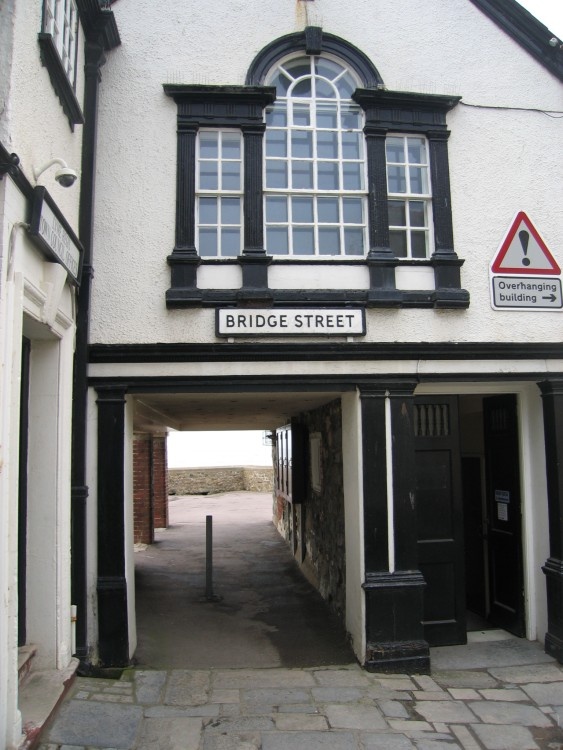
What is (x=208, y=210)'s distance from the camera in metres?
6.66

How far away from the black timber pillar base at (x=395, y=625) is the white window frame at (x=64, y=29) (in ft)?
17.5

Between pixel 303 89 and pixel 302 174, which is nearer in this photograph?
pixel 302 174

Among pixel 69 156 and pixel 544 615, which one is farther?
pixel 544 615

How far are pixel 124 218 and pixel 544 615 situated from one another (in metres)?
6.08

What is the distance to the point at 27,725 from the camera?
430cm

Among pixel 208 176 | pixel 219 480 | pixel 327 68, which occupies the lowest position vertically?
pixel 219 480

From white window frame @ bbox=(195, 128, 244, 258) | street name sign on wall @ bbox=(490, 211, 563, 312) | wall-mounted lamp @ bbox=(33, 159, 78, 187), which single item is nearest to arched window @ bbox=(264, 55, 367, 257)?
white window frame @ bbox=(195, 128, 244, 258)

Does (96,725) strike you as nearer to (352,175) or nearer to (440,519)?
(440,519)


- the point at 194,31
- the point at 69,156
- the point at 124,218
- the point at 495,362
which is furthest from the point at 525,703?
the point at 194,31

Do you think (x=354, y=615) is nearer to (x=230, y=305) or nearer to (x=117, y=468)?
(x=117, y=468)

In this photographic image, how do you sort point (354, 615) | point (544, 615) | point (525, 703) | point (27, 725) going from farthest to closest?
point (544, 615) < point (354, 615) < point (525, 703) < point (27, 725)

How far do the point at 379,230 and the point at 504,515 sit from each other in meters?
3.64

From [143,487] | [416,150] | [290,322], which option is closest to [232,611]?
[290,322]

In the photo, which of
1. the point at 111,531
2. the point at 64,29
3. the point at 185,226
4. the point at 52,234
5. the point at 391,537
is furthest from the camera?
the point at 185,226
